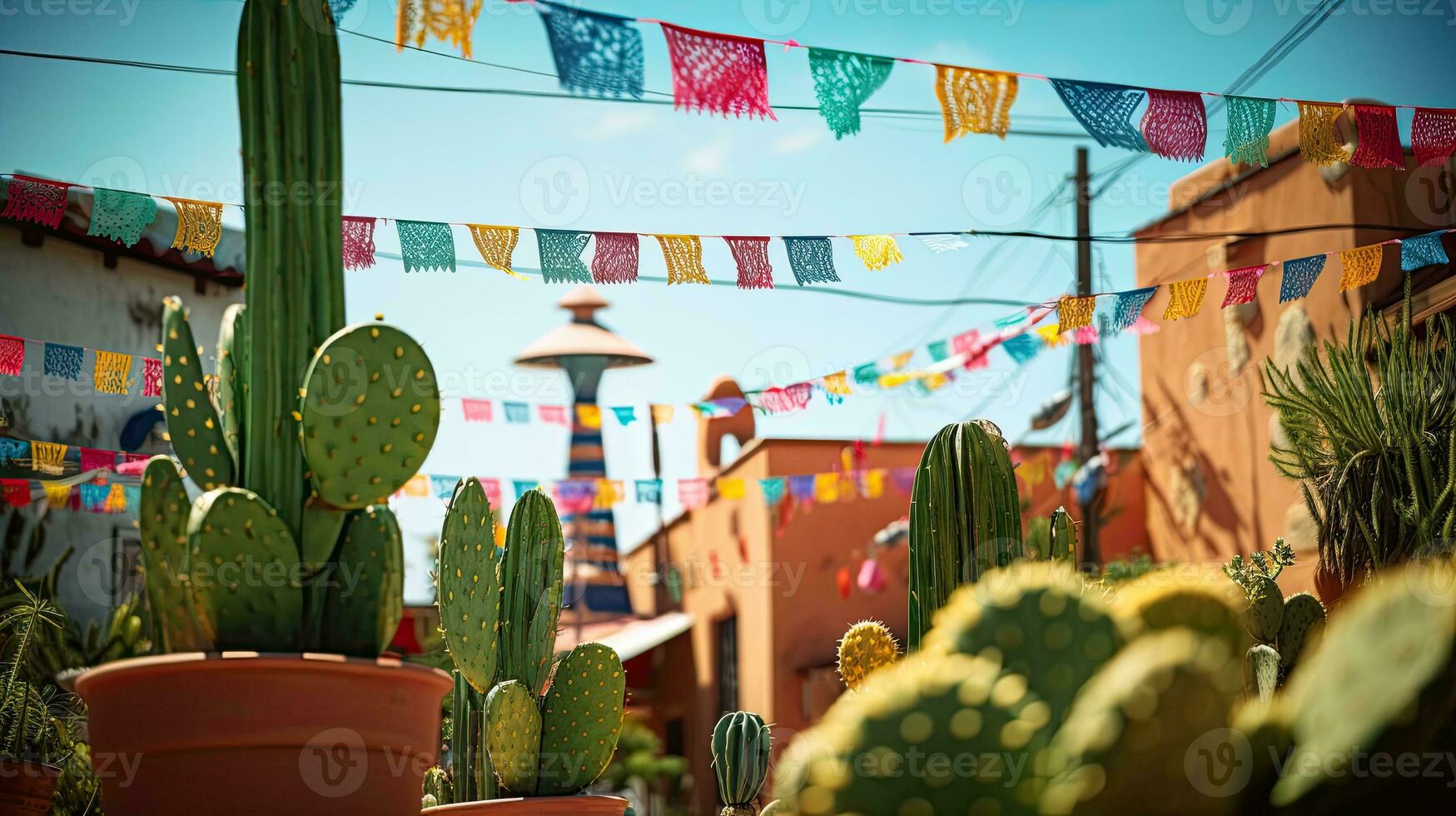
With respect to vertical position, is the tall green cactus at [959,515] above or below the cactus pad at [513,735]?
above

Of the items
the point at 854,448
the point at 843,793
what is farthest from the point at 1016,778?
the point at 854,448

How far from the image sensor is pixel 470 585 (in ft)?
16.9

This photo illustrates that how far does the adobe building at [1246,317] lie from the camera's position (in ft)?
35.1

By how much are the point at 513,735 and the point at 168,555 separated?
2299 mm

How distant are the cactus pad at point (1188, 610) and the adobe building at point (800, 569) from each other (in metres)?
12.0

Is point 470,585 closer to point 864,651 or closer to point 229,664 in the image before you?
point 864,651

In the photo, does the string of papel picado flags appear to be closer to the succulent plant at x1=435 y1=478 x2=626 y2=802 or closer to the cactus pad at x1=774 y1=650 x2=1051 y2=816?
the succulent plant at x1=435 y1=478 x2=626 y2=802

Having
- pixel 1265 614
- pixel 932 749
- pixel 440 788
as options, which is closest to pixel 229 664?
pixel 932 749

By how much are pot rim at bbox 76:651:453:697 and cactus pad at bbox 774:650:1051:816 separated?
1.68 meters

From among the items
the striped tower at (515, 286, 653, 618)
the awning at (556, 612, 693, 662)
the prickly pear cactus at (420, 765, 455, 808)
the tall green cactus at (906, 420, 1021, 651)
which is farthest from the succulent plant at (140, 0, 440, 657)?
the striped tower at (515, 286, 653, 618)

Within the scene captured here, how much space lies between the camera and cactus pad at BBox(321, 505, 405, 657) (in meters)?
3.26

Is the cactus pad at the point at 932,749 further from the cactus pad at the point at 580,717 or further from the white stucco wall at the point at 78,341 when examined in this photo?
the white stucco wall at the point at 78,341

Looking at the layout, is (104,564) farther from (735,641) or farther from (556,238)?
(556,238)
